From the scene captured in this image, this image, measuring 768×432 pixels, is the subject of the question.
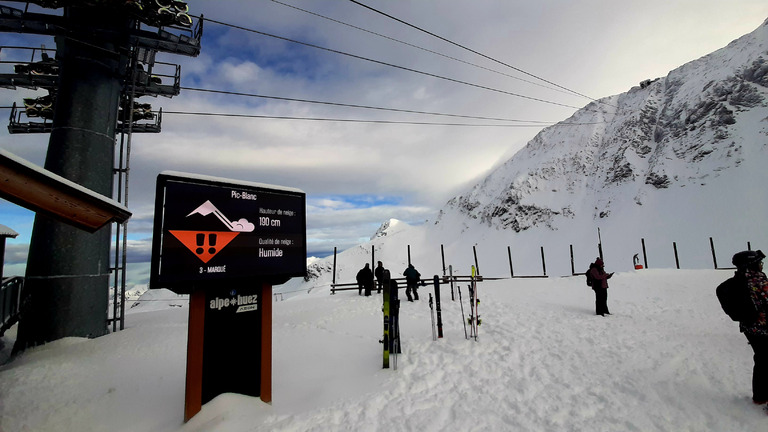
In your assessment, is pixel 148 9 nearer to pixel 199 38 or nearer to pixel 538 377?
pixel 199 38

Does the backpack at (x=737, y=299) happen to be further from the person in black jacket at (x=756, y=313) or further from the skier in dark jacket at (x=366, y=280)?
the skier in dark jacket at (x=366, y=280)

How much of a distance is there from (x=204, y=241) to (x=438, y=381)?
4627 millimetres

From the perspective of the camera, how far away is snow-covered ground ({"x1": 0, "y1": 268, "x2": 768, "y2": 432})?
14.0ft

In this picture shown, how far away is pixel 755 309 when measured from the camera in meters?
4.01

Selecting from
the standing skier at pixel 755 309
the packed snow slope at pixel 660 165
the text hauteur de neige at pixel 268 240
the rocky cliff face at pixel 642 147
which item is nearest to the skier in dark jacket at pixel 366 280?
the text hauteur de neige at pixel 268 240

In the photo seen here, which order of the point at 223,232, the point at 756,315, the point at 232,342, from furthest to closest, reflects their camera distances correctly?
the point at 232,342, the point at 223,232, the point at 756,315

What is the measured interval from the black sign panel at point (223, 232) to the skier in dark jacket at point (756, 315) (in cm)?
640

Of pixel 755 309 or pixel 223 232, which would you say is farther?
pixel 223 232

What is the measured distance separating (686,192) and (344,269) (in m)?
49.8

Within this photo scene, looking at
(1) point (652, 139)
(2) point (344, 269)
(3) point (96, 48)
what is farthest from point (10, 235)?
(1) point (652, 139)

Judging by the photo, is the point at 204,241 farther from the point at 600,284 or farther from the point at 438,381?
the point at 600,284

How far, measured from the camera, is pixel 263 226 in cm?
507

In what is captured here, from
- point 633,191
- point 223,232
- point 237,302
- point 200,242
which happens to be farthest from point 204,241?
point 633,191

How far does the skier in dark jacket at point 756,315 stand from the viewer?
13.1 feet
